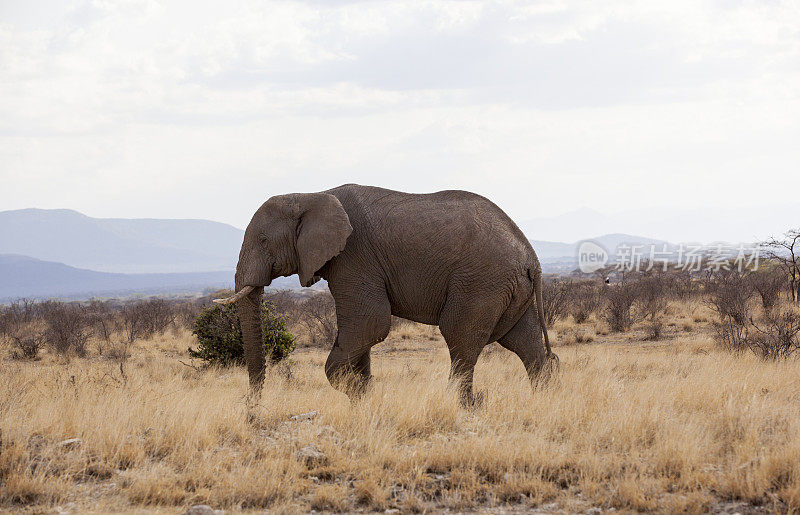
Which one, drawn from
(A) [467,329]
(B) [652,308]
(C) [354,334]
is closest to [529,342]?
(A) [467,329]

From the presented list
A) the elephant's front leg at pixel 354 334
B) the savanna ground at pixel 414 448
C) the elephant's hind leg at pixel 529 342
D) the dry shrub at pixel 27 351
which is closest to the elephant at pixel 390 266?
the elephant's front leg at pixel 354 334

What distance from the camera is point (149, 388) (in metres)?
8.88

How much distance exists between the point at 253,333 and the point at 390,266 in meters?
1.84

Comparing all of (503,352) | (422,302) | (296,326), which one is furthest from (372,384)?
(296,326)

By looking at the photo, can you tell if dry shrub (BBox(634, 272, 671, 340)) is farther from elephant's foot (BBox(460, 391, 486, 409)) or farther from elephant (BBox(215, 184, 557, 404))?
elephant's foot (BBox(460, 391, 486, 409))

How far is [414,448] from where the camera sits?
6309mm

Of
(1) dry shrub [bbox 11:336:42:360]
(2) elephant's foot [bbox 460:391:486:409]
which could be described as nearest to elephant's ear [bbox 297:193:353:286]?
(2) elephant's foot [bbox 460:391:486:409]

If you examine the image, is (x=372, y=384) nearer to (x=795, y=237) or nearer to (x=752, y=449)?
(x=752, y=449)

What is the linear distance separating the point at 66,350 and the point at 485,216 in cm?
1192

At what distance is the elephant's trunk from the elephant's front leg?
899mm

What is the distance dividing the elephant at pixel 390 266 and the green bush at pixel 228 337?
462 cm

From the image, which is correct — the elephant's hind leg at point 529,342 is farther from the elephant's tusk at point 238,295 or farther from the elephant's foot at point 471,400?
the elephant's tusk at point 238,295

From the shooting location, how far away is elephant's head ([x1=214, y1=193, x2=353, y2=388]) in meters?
8.63

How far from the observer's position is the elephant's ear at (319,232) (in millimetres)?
8359
